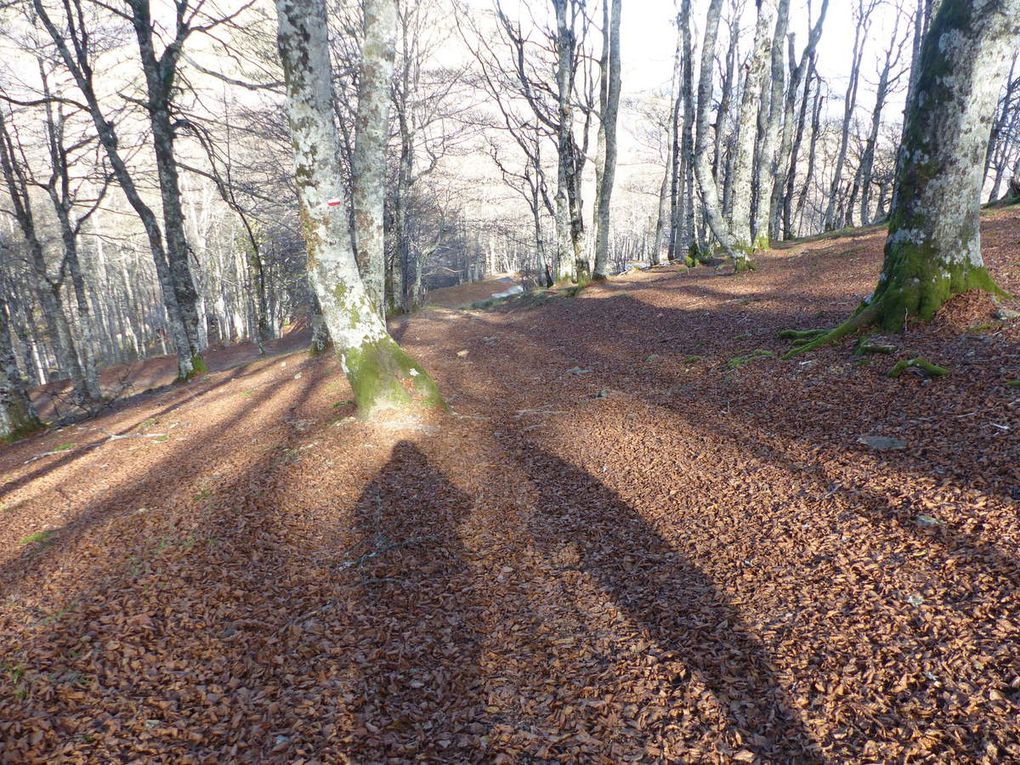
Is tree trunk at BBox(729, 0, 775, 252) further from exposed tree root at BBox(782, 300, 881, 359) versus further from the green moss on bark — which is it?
the green moss on bark

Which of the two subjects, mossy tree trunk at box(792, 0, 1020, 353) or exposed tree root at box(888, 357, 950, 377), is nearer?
exposed tree root at box(888, 357, 950, 377)

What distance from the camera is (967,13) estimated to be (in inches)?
187

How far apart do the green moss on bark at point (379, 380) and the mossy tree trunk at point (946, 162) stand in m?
5.58

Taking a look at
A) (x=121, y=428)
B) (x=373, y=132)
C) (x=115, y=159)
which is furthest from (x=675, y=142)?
(x=121, y=428)

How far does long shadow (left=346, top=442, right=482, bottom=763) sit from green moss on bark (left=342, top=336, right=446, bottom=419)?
4.58 feet

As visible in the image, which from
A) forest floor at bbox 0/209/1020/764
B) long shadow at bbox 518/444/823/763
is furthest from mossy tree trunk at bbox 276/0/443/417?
long shadow at bbox 518/444/823/763

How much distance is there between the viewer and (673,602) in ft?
9.55

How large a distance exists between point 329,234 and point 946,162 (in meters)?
6.57

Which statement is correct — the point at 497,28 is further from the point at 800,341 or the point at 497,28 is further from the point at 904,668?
the point at 904,668

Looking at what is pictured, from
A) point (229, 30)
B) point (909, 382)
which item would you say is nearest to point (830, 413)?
point (909, 382)

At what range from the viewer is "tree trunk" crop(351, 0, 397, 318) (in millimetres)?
7656

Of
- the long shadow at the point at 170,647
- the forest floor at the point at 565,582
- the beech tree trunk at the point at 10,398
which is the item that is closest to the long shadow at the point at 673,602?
the forest floor at the point at 565,582

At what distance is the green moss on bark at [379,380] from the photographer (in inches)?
234

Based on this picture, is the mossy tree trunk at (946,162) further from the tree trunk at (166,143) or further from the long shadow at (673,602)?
the tree trunk at (166,143)
